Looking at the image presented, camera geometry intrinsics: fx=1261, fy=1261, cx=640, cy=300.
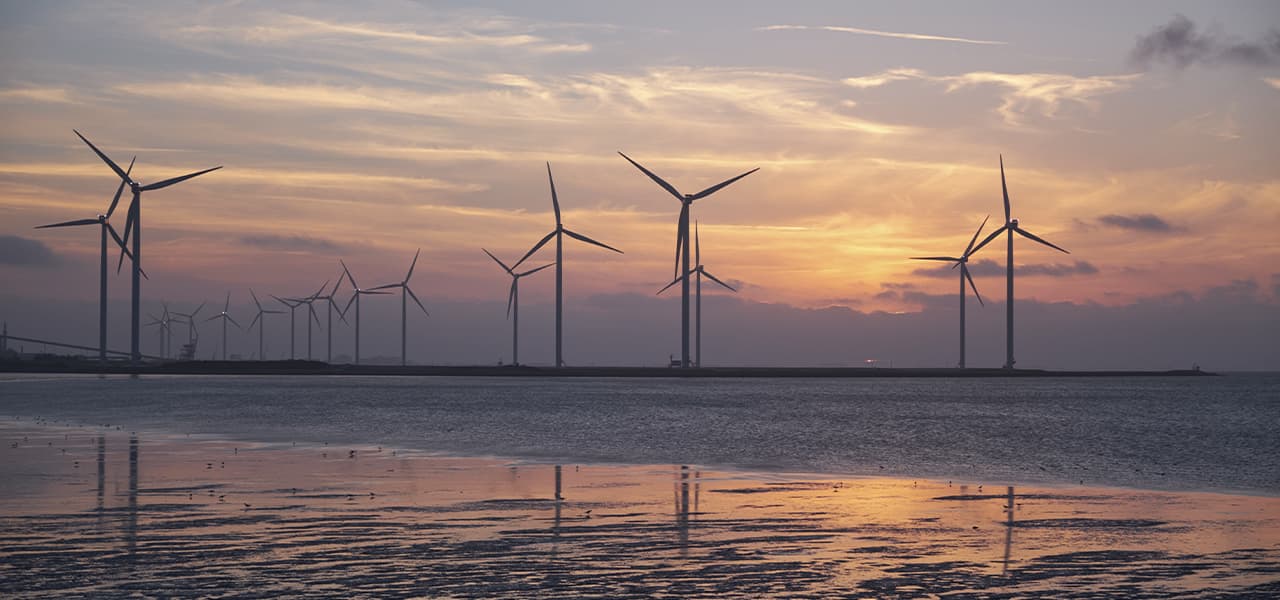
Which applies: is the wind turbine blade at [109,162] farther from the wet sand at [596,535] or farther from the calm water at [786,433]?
the wet sand at [596,535]

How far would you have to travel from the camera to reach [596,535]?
77.6 ft

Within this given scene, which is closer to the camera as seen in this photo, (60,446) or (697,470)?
(697,470)

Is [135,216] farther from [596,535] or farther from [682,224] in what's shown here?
[596,535]

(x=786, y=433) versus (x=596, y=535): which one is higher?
(x=596, y=535)

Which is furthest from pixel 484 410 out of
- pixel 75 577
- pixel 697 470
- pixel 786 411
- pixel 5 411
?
pixel 75 577

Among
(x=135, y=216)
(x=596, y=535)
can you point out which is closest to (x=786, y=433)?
(x=596, y=535)

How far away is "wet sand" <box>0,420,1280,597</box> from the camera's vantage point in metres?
18.2

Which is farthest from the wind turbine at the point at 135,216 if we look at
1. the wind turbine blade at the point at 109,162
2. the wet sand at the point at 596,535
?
the wet sand at the point at 596,535

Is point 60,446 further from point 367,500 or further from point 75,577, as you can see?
point 75,577

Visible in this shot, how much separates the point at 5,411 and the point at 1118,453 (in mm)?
65874

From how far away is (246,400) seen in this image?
111 meters

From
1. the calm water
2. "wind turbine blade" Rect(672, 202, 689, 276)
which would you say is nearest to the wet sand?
the calm water

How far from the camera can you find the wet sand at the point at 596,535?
18.2m

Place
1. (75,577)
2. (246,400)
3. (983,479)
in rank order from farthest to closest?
(246,400)
(983,479)
(75,577)
